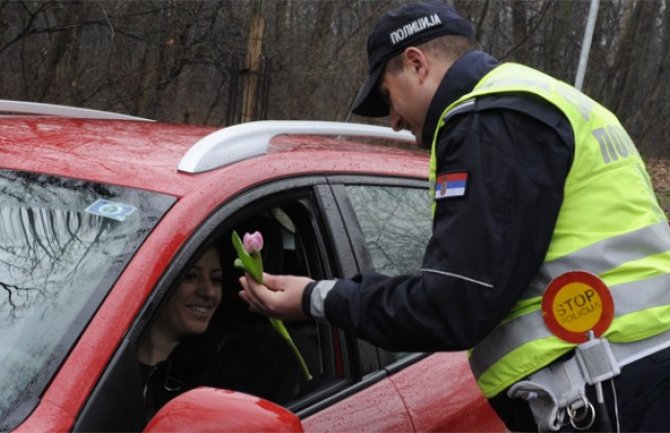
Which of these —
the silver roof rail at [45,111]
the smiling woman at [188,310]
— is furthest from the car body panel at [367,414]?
the silver roof rail at [45,111]

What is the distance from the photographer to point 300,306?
196cm

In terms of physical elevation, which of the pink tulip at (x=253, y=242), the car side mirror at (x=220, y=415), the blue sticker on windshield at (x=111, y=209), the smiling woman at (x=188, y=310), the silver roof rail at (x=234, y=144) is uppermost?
the silver roof rail at (x=234, y=144)

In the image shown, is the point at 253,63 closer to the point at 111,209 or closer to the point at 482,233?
the point at 111,209

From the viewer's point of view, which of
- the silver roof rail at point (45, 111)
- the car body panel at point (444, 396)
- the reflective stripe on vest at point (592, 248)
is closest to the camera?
the reflective stripe on vest at point (592, 248)

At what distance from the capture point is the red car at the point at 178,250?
1.68 metres

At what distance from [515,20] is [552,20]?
67.5 inches

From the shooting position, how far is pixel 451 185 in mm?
1812

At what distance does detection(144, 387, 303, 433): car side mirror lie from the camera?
62.5 inches

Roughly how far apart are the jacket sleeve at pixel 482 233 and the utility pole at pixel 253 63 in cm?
761

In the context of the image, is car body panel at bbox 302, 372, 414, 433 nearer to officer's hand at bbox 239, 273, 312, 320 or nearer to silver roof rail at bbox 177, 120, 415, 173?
officer's hand at bbox 239, 273, 312, 320

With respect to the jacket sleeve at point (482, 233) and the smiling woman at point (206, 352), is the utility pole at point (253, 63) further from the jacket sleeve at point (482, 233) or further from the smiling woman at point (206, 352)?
the jacket sleeve at point (482, 233)

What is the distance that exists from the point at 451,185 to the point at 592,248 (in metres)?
0.33

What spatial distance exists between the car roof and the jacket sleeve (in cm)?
54

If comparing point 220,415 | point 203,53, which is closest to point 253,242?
point 220,415
